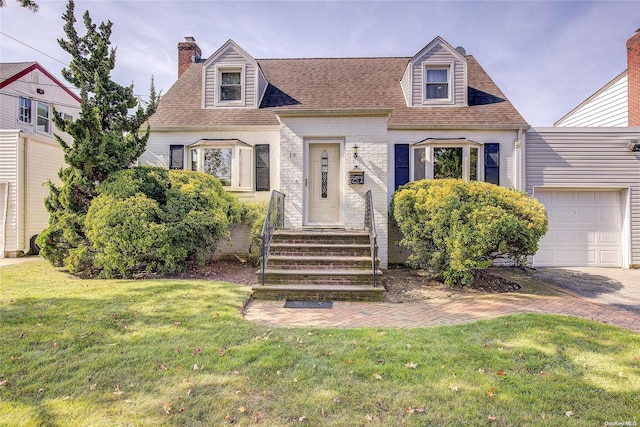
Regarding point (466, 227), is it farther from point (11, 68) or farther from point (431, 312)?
point (11, 68)

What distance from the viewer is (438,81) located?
1035 cm

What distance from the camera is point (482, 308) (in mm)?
5328

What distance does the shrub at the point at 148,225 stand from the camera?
22.0 feet

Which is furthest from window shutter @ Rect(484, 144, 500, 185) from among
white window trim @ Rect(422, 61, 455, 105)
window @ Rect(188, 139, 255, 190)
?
window @ Rect(188, 139, 255, 190)

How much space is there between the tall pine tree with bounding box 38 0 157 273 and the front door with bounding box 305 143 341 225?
4.42 meters

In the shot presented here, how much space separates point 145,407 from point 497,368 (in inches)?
128

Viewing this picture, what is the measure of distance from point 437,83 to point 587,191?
575 cm

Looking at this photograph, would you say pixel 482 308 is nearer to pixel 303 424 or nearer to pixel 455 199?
pixel 455 199

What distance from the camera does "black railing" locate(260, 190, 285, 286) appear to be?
6090 mm

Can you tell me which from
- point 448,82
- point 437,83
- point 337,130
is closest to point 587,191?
point 448,82

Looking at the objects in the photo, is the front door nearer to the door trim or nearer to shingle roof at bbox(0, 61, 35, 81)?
the door trim

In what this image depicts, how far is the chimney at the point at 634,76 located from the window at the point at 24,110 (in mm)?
24553

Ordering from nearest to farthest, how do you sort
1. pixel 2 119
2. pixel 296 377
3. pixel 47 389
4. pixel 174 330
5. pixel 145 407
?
pixel 145 407 → pixel 47 389 → pixel 296 377 → pixel 174 330 → pixel 2 119

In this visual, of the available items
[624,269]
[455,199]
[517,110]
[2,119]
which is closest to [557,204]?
[624,269]
